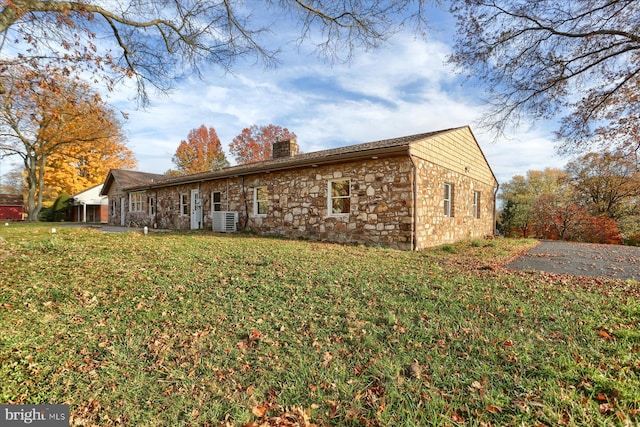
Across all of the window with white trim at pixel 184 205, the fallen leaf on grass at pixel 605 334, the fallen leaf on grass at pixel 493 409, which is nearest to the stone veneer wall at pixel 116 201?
the window with white trim at pixel 184 205

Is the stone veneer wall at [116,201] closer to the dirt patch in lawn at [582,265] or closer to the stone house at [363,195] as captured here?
the stone house at [363,195]

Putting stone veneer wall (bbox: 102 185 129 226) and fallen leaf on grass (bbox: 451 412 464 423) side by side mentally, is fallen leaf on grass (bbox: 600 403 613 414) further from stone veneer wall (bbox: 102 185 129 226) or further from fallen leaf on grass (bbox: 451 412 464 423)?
stone veneer wall (bbox: 102 185 129 226)

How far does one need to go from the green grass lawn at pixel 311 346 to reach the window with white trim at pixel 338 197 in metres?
4.96

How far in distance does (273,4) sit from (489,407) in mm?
8533

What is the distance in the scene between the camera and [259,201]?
1275 cm

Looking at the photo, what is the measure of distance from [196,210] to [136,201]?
8.07m

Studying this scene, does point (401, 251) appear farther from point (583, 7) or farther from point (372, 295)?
point (583, 7)

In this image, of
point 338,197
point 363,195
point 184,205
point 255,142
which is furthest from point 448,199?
point 255,142

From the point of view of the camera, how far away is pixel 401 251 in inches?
335

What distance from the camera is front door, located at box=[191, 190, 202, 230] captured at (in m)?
15.1

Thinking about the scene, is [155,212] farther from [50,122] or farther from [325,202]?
[325,202]

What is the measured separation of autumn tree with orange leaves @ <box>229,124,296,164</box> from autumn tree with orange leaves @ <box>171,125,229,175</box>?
1663 mm

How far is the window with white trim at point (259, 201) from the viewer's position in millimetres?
12691

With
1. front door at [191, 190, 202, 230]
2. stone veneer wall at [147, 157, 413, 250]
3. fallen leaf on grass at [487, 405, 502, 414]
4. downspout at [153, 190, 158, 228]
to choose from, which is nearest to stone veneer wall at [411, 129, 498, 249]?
stone veneer wall at [147, 157, 413, 250]
